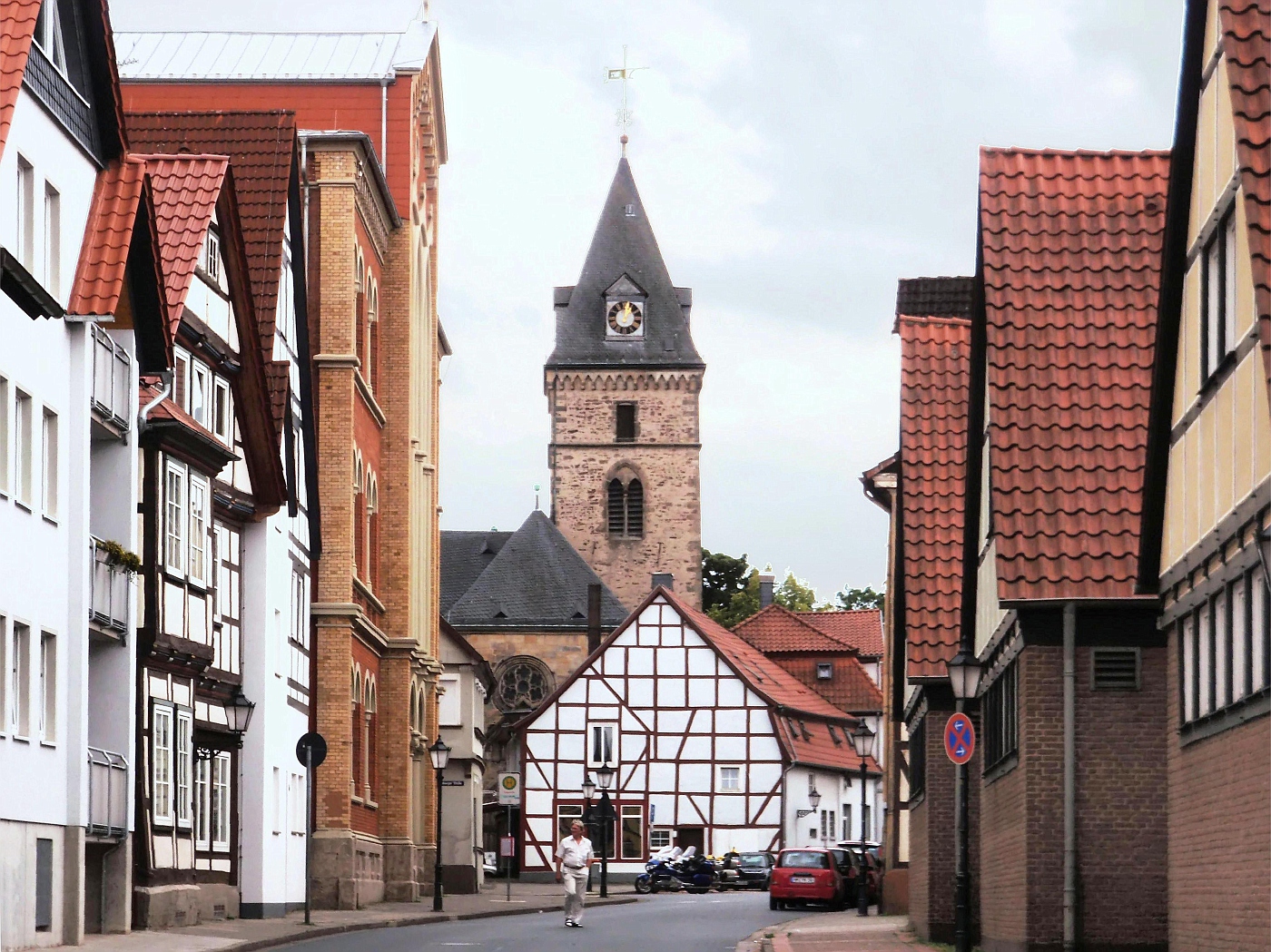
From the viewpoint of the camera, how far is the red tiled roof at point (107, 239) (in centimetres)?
2353

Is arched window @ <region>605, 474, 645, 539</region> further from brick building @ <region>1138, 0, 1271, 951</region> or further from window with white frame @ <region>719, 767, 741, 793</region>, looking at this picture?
brick building @ <region>1138, 0, 1271, 951</region>

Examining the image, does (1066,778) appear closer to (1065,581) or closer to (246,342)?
(1065,581)

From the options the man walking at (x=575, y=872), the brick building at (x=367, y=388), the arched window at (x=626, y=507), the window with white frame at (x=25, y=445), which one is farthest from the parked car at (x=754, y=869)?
the arched window at (x=626, y=507)

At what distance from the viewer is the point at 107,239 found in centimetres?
2402

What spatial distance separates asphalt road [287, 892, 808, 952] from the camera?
82.1ft

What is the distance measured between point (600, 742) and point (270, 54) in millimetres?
27766

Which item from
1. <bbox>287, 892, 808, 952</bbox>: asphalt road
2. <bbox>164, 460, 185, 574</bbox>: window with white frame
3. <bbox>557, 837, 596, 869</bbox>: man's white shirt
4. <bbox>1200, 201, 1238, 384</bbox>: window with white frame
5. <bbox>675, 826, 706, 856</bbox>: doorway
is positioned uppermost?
<bbox>1200, 201, 1238, 384</bbox>: window with white frame

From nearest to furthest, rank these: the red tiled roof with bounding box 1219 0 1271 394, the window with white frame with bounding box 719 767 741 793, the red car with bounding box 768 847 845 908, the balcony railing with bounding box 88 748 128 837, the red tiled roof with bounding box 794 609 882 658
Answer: the red tiled roof with bounding box 1219 0 1271 394, the balcony railing with bounding box 88 748 128 837, the red car with bounding box 768 847 845 908, the window with white frame with bounding box 719 767 741 793, the red tiled roof with bounding box 794 609 882 658

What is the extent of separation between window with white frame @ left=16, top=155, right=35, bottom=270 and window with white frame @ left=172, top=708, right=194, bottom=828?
830cm

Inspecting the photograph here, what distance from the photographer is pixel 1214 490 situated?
48.9 feet

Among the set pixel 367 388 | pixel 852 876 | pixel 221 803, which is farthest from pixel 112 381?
pixel 852 876

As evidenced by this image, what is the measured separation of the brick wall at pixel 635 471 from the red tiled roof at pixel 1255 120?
91623 mm

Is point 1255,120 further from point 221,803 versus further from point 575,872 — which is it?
point 221,803

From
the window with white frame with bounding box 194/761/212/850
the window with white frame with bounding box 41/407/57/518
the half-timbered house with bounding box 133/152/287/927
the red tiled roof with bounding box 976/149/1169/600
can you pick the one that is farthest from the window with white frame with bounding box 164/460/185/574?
the red tiled roof with bounding box 976/149/1169/600
